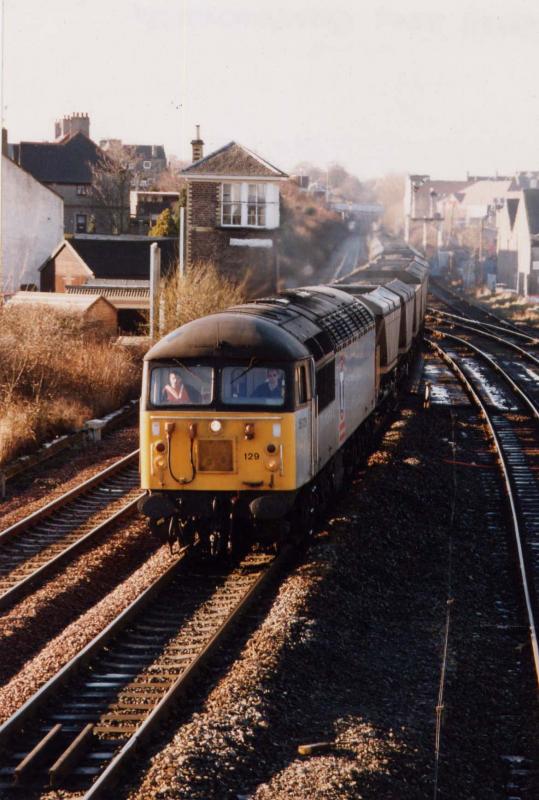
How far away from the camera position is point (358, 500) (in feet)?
52.6

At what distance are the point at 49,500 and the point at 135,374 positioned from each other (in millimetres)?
12084

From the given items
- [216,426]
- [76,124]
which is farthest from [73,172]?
[216,426]

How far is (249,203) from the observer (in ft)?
130

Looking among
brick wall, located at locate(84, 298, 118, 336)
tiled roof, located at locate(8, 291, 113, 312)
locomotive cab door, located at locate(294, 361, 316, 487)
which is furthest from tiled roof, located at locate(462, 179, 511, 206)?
locomotive cab door, located at locate(294, 361, 316, 487)

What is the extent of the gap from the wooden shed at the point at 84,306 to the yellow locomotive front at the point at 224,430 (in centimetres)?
1657

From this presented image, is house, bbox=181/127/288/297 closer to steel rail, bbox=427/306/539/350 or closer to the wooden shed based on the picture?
the wooden shed

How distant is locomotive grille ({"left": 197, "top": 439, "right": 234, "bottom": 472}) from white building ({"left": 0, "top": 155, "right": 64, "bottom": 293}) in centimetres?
3252

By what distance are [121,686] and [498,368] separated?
2679 cm

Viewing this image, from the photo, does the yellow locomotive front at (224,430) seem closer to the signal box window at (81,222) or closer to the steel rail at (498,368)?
the steel rail at (498,368)

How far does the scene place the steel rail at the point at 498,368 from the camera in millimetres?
27308

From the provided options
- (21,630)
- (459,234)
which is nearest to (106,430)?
(21,630)

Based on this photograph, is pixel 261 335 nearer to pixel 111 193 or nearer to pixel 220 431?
pixel 220 431

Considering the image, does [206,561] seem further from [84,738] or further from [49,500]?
[84,738]

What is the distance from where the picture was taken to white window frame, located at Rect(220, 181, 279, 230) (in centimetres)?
3956
